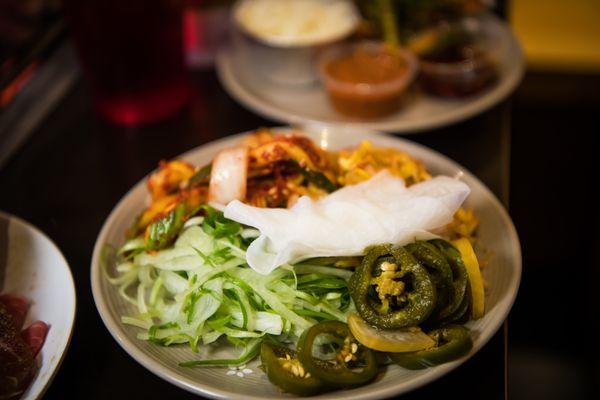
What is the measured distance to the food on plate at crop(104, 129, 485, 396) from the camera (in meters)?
1.41

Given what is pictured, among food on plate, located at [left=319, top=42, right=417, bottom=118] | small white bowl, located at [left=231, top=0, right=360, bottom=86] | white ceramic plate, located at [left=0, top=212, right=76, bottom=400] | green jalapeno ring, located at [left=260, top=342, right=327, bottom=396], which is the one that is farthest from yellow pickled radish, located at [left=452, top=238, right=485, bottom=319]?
small white bowl, located at [left=231, top=0, right=360, bottom=86]

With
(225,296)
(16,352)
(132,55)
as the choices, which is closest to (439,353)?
(225,296)

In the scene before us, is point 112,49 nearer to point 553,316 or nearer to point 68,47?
point 68,47

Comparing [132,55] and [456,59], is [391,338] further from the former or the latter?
[456,59]

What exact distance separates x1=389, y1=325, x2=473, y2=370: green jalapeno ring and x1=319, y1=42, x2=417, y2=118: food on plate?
1.34 m

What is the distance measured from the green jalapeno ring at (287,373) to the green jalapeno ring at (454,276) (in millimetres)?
343

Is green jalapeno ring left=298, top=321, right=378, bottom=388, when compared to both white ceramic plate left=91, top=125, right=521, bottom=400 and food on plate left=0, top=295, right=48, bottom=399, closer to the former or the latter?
white ceramic plate left=91, top=125, right=521, bottom=400

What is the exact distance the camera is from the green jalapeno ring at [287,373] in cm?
135

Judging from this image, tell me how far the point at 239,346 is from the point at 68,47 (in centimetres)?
208

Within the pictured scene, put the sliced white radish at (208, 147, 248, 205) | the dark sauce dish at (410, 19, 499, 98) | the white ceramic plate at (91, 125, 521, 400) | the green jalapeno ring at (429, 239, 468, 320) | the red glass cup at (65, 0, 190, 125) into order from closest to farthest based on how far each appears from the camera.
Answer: the white ceramic plate at (91, 125, 521, 400) → the green jalapeno ring at (429, 239, 468, 320) → the sliced white radish at (208, 147, 248, 205) → the red glass cup at (65, 0, 190, 125) → the dark sauce dish at (410, 19, 499, 98)

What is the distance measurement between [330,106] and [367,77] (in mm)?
209

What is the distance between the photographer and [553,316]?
2756 millimetres

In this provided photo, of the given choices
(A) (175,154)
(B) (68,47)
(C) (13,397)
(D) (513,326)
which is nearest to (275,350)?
(C) (13,397)

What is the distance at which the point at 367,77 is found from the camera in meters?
2.64
